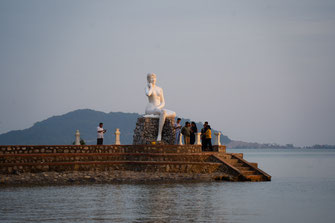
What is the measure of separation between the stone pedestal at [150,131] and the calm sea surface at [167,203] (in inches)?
205

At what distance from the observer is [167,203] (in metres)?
20.0

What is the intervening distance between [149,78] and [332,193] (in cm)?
1084

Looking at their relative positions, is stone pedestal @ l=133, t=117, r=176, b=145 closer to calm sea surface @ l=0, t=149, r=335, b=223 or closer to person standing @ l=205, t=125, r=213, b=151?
person standing @ l=205, t=125, r=213, b=151

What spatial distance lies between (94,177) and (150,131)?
Result: 4.82 meters

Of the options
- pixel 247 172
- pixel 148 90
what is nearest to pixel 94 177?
pixel 148 90

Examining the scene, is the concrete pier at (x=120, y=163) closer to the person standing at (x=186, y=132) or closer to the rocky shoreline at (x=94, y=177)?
the rocky shoreline at (x=94, y=177)

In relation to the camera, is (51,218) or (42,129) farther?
(42,129)

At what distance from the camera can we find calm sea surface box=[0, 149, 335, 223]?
57.5ft

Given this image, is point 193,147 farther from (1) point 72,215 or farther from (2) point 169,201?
(1) point 72,215

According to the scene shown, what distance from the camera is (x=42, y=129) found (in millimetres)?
158625

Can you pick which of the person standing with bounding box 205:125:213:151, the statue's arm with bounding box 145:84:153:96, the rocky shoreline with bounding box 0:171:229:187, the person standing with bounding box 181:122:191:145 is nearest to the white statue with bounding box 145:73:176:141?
the statue's arm with bounding box 145:84:153:96

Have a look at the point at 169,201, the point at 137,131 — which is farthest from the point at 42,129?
the point at 169,201

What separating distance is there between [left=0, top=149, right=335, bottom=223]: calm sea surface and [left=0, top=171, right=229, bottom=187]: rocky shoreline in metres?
1.36

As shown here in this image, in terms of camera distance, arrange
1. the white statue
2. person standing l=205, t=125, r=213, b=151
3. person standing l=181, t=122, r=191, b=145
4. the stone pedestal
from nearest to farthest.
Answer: person standing l=205, t=125, r=213, b=151 < person standing l=181, t=122, r=191, b=145 < the stone pedestal < the white statue
